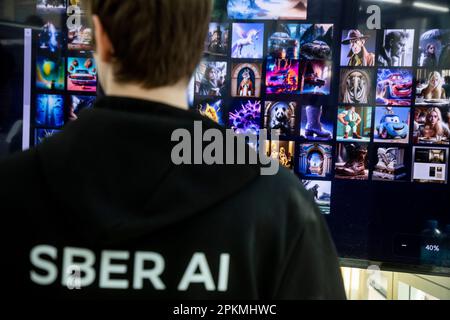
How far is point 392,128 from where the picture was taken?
4.55 ft

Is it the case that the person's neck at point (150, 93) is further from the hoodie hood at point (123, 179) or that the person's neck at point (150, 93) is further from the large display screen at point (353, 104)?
the large display screen at point (353, 104)

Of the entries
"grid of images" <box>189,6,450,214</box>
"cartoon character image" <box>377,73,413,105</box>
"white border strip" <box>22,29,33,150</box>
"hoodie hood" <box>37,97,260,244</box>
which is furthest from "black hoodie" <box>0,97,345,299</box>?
"white border strip" <box>22,29,33,150</box>

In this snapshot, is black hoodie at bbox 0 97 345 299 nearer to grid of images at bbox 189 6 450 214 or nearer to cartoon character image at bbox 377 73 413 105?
grid of images at bbox 189 6 450 214

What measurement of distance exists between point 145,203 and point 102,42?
27 centimetres

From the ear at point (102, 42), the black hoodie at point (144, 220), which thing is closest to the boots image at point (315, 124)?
the black hoodie at point (144, 220)

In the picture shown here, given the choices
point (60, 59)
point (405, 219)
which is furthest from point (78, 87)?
point (405, 219)

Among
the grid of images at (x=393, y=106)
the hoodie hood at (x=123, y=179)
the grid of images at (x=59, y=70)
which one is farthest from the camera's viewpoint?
the grid of images at (x=59, y=70)

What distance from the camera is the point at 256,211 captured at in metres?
0.69

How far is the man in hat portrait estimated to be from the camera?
4.53ft

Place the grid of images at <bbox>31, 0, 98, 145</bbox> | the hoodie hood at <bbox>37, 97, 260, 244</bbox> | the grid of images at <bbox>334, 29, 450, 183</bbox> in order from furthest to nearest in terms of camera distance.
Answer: the grid of images at <bbox>31, 0, 98, 145</bbox>, the grid of images at <bbox>334, 29, 450, 183</bbox>, the hoodie hood at <bbox>37, 97, 260, 244</bbox>

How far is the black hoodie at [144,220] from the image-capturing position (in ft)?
2.12

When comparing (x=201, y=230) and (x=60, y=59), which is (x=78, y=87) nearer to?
(x=60, y=59)

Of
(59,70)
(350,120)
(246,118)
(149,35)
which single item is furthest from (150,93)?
(59,70)
